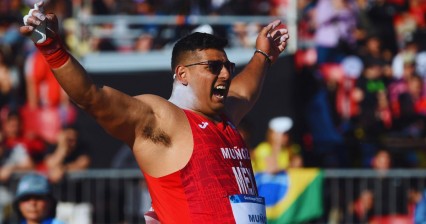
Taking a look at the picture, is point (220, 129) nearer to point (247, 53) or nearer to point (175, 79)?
point (175, 79)

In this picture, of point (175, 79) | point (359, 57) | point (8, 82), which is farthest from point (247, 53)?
point (175, 79)

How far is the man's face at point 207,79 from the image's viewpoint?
21.6 ft

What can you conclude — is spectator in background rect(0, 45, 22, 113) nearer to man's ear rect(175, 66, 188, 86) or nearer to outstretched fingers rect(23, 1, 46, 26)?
man's ear rect(175, 66, 188, 86)

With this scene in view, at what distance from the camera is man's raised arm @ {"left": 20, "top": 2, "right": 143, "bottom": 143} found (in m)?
5.71

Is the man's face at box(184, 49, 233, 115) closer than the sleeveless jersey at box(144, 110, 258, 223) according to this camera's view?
No

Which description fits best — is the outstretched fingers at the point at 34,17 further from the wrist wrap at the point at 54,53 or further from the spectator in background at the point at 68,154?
the spectator in background at the point at 68,154

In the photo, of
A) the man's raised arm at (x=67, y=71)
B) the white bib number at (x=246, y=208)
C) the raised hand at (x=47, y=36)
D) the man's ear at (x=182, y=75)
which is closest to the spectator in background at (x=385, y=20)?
the man's ear at (x=182, y=75)

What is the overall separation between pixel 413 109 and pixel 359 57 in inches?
57.4

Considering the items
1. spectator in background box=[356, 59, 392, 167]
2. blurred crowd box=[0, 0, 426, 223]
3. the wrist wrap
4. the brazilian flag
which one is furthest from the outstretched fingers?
spectator in background box=[356, 59, 392, 167]

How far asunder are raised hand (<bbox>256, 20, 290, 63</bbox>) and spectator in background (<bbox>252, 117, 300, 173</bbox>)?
14.4 feet

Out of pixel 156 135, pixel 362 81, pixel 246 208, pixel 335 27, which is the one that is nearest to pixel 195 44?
pixel 156 135

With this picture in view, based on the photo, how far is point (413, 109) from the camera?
50.7 feet

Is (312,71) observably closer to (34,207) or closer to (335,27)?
(335,27)

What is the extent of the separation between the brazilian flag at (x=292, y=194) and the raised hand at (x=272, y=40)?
402 centimetres
